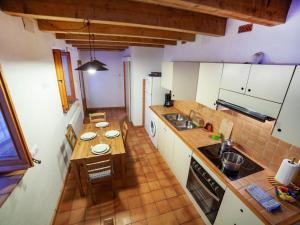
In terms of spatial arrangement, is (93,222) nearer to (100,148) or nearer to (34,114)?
(100,148)

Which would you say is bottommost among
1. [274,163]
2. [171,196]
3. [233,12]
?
[171,196]

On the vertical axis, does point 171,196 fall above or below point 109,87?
below

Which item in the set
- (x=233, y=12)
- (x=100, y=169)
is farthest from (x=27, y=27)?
(x=233, y=12)

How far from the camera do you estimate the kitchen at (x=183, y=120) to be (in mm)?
1260

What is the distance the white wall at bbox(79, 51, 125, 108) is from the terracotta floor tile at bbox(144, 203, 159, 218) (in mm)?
4851

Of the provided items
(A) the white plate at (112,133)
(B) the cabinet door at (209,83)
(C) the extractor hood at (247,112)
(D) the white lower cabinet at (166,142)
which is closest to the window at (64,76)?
(A) the white plate at (112,133)

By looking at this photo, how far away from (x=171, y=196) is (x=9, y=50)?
8.91 feet

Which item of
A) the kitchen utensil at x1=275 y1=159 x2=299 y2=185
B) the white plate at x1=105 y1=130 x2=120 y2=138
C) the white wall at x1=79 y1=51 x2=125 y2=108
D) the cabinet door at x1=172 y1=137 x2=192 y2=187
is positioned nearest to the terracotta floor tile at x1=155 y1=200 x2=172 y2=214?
the cabinet door at x1=172 y1=137 x2=192 y2=187

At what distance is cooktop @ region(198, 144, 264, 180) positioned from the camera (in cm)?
153

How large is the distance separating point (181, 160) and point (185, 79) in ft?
4.62

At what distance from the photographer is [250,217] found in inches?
48.6

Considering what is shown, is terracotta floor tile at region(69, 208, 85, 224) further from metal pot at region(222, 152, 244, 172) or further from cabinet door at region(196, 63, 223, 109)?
cabinet door at region(196, 63, 223, 109)

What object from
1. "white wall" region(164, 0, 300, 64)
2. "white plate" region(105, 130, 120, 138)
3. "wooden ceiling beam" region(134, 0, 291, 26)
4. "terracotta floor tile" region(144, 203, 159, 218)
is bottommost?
"terracotta floor tile" region(144, 203, 159, 218)

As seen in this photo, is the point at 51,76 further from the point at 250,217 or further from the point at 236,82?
the point at 250,217
